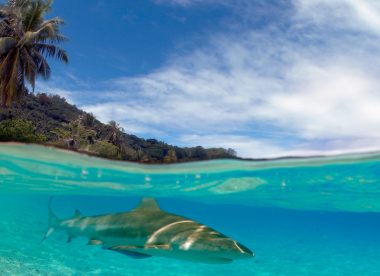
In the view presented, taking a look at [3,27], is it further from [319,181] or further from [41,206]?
[319,181]

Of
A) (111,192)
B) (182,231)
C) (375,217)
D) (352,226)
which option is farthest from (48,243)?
(352,226)

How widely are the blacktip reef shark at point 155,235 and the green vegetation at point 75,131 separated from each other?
810 centimetres

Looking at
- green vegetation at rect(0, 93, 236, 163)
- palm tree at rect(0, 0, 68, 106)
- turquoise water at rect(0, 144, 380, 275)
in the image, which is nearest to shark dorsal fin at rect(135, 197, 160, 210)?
green vegetation at rect(0, 93, 236, 163)

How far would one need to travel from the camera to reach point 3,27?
34969 millimetres

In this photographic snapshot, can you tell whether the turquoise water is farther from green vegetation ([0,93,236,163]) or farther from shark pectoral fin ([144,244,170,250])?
shark pectoral fin ([144,244,170,250])

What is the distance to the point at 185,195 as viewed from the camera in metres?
28.3

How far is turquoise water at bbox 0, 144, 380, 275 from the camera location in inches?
743

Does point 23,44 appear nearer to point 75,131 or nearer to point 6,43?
point 6,43

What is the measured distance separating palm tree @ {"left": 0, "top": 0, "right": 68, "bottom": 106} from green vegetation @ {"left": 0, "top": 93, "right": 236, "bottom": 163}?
3343 mm

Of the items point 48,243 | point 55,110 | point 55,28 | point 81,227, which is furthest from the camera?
point 55,110

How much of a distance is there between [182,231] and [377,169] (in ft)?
43.3

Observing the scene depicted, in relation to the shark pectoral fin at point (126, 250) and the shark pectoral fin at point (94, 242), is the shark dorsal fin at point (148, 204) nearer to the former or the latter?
the shark pectoral fin at point (94, 242)

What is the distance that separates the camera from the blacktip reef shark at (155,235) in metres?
7.21

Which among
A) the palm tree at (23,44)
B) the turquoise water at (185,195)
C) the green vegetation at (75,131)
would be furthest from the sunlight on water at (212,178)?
the palm tree at (23,44)
